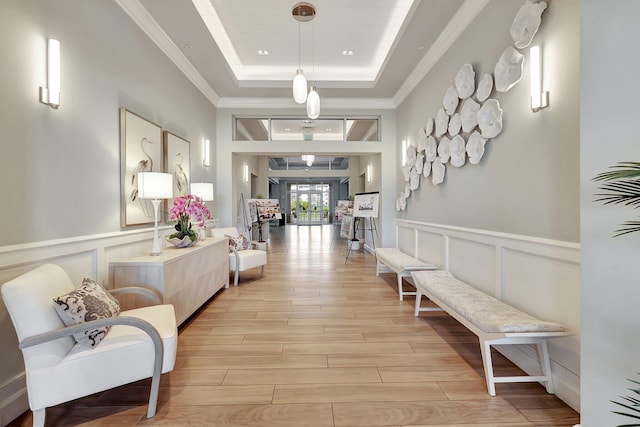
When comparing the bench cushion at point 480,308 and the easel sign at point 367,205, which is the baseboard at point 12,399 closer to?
the bench cushion at point 480,308

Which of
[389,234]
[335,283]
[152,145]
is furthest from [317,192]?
[152,145]

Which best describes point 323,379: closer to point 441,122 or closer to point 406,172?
point 441,122

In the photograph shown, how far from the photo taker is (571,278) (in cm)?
193

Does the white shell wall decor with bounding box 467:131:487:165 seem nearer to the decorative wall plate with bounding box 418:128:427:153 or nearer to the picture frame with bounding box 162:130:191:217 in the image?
the decorative wall plate with bounding box 418:128:427:153

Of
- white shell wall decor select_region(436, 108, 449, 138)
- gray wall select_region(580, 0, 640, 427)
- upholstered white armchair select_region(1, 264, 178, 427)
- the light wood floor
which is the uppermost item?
white shell wall decor select_region(436, 108, 449, 138)

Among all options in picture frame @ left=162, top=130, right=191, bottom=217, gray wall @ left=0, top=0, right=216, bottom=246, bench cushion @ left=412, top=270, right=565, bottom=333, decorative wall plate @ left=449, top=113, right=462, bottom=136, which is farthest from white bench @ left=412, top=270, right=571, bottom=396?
picture frame @ left=162, top=130, right=191, bottom=217

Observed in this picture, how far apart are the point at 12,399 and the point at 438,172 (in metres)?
4.29

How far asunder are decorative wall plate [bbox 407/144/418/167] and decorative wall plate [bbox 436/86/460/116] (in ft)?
4.21

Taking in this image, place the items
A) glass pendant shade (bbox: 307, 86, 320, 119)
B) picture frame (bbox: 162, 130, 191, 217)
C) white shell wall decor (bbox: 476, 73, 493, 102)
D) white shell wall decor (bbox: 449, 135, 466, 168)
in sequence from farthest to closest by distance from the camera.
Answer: glass pendant shade (bbox: 307, 86, 320, 119) → picture frame (bbox: 162, 130, 191, 217) → white shell wall decor (bbox: 449, 135, 466, 168) → white shell wall decor (bbox: 476, 73, 493, 102)

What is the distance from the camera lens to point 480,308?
2275 mm

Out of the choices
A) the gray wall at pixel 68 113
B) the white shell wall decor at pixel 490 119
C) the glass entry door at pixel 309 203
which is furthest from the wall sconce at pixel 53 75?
the glass entry door at pixel 309 203

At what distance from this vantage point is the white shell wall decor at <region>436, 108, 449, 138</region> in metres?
3.63

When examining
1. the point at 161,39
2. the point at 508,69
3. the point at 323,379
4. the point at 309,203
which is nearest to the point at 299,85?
the point at 161,39

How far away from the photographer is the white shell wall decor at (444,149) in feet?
11.9
